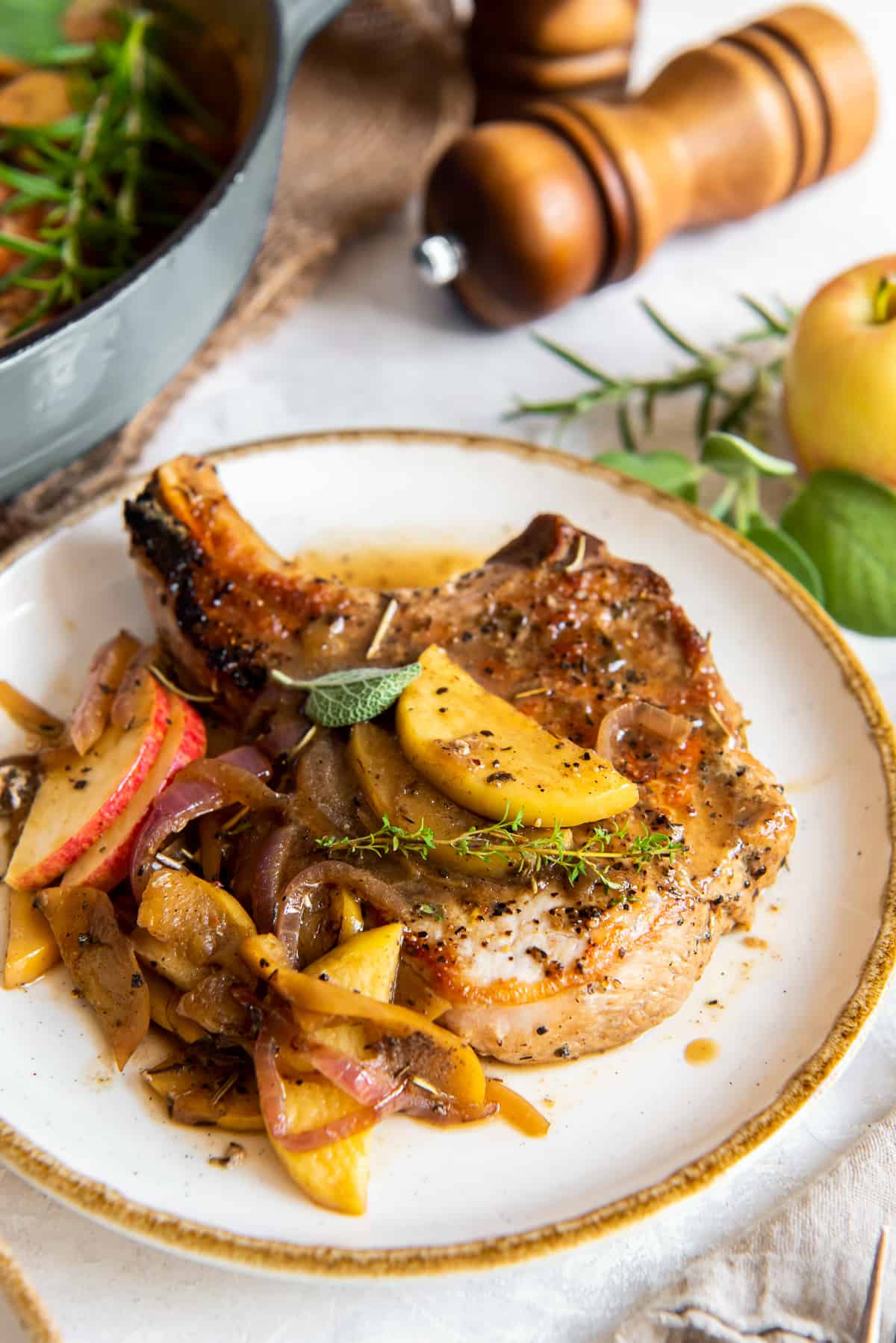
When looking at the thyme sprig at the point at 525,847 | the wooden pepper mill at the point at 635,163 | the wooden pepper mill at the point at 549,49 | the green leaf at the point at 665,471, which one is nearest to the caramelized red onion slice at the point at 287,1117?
the thyme sprig at the point at 525,847

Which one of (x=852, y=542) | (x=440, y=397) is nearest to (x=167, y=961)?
(x=852, y=542)

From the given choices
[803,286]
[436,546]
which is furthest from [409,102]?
[436,546]

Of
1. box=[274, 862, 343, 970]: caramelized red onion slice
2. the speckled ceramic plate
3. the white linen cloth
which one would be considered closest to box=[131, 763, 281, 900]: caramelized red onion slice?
box=[274, 862, 343, 970]: caramelized red onion slice

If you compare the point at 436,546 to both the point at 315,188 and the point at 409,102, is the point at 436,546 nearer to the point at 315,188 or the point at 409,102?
the point at 315,188

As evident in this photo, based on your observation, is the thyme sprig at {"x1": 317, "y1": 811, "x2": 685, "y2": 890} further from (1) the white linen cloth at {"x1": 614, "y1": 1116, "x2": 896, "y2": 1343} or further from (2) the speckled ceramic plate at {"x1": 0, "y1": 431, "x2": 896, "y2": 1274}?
(1) the white linen cloth at {"x1": 614, "y1": 1116, "x2": 896, "y2": 1343}

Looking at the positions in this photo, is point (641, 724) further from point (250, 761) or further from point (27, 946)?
point (27, 946)

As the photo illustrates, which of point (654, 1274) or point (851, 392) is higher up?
point (851, 392)
